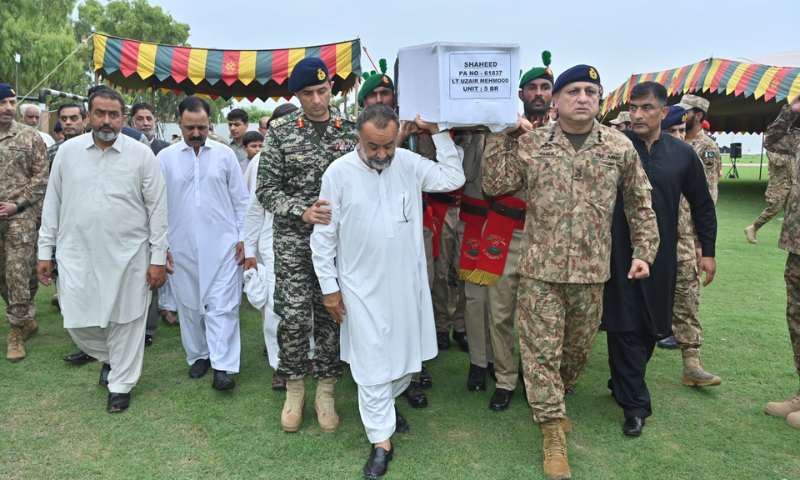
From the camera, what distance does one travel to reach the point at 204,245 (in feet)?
13.4

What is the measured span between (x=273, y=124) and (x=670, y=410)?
308cm

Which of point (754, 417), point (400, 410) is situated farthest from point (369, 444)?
point (754, 417)

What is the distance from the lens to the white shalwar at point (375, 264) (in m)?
2.88

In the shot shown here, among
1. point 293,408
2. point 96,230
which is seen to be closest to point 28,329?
point 96,230

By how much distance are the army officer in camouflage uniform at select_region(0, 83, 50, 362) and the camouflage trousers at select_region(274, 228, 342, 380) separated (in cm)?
270

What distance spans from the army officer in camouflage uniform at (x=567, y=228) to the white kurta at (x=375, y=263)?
634 mm

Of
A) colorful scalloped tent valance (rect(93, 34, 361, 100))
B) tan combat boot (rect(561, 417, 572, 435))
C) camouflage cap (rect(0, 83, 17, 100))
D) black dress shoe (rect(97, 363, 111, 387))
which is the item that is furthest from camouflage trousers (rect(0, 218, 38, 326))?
colorful scalloped tent valance (rect(93, 34, 361, 100))

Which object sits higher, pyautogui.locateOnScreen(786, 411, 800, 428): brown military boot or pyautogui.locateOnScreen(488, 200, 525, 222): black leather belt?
pyautogui.locateOnScreen(488, 200, 525, 222): black leather belt

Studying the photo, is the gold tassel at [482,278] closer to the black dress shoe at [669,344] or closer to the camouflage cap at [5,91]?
the black dress shoe at [669,344]

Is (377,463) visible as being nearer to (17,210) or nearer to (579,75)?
(579,75)

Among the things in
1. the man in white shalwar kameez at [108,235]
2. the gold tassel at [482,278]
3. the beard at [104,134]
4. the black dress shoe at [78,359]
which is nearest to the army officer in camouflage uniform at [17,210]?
the black dress shoe at [78,359]

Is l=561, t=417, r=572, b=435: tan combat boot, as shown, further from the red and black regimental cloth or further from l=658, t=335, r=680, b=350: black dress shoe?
l=658, t=335, r=680, b=350: black dress shoe

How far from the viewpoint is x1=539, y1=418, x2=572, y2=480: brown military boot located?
2.76m

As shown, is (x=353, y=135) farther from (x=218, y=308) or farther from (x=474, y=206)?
(x=218, y=308)
